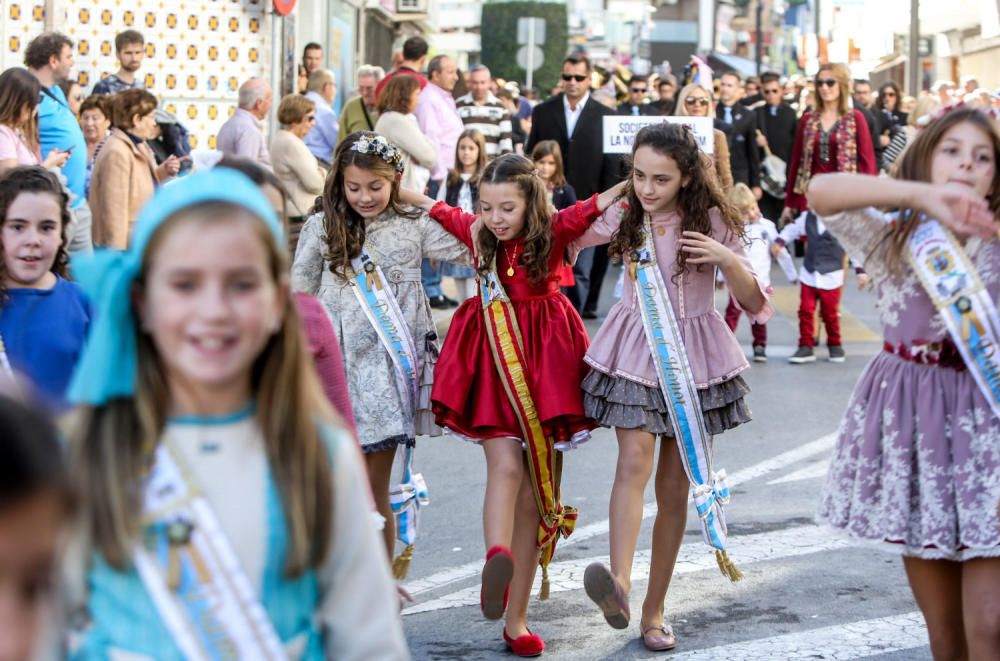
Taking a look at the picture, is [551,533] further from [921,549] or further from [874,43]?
[874,43]

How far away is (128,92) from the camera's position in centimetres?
1041

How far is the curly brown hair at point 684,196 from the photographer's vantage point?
5555 millimetres

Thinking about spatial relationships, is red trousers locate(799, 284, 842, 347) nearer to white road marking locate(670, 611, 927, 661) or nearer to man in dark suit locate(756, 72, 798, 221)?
man in dark suit locate(756, 72, 798, 221)

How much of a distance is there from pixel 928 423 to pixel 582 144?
10472 millimetres

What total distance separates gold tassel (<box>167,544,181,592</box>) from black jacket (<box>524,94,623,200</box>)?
12.1 m

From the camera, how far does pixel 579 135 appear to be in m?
14.5

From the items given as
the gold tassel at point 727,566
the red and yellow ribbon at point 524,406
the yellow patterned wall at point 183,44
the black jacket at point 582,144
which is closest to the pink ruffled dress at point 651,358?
the red and yellow ribbon at point 524,406

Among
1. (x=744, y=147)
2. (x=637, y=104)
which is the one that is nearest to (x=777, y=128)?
(x=637, y=104)

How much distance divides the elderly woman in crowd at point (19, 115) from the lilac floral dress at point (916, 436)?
5.82 metres

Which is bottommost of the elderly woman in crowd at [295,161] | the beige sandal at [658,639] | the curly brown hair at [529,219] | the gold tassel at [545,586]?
the beige sandal at [658,639]

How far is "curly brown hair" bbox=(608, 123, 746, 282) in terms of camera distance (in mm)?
5555

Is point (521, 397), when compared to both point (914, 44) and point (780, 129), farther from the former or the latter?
point (914, 44)

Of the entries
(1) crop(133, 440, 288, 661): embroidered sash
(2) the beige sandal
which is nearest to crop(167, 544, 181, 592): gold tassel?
(1) crop(133, 440, 288, 661): embroidered sash

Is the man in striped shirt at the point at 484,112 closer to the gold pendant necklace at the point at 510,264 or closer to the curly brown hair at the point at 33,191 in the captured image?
the gold pendant necklace at the point at 510,264
